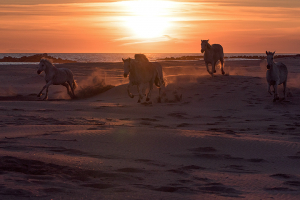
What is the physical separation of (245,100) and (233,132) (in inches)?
253

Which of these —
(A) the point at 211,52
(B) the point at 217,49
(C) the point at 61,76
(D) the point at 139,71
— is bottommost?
(C) the point at 61,76

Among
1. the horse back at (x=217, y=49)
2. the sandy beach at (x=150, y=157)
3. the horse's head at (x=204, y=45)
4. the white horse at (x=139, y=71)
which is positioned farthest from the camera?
the horse back at (x=217, y=49)

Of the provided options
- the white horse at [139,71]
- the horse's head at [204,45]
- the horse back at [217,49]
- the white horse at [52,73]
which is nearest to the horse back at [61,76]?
the white horse at [52,73]

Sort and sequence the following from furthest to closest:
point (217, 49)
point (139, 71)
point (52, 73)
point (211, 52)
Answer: point (217, 49) → point (211, 52) → point (52, 73) → point (139, 71)

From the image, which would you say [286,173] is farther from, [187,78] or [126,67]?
[187,78]

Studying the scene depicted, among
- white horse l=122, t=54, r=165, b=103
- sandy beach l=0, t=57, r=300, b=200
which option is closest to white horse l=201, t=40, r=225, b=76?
white horse l=122, t=54, r=165, b=103

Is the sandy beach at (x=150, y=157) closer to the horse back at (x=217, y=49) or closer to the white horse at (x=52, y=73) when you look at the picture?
the white horse at (x=52, y=73)

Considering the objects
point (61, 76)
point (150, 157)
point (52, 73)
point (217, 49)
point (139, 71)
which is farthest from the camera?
point (217, 49)

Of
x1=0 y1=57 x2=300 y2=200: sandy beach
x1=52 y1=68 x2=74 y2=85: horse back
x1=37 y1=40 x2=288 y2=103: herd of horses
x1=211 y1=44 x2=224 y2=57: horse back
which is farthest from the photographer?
x1=211 y1=44 x2=224 y2=57: horse back

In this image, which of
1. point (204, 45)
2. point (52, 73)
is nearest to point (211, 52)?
point (204, 45)

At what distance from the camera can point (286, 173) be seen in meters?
4.83

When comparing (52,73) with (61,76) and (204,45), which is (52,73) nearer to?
(61,76)

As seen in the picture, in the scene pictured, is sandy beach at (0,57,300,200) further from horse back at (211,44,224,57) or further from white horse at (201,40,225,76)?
horse back at (211,44,224,57)

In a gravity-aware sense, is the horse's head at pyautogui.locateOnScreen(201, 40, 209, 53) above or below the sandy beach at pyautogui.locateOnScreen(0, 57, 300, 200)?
above
